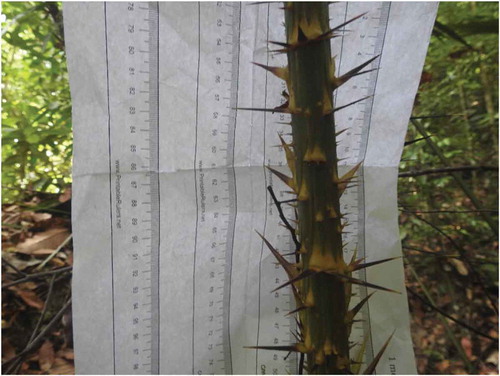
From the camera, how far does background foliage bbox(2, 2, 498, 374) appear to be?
0.62 m

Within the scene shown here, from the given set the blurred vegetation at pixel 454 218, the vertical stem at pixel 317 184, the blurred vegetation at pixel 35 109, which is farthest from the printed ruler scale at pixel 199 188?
the blurred vegetation at pixel 454 218

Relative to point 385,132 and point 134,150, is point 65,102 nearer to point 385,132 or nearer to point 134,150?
point 134,150

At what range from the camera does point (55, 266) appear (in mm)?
711

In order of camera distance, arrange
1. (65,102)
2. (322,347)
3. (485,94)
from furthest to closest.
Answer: (485,94) → (65,102) → (322,347)

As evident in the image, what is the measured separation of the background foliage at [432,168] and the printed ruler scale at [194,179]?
0.47ft

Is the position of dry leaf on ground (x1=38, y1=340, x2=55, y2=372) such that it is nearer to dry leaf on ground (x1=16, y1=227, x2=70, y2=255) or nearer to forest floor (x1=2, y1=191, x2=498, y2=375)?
forest floor (x1=2, y1=191, x2=498, y2=375)

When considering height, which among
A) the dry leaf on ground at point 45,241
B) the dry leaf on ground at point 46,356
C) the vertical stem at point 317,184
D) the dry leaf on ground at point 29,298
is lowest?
the dry leaf on ground at point 46,356

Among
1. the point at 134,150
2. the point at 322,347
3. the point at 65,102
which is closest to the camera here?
the point at 322,347

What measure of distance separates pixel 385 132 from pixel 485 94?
2.91 feet

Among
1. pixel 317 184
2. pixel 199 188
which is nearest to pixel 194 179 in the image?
pixel 199 188

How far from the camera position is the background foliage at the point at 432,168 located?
0.62 m

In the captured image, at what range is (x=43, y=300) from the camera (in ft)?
2.24

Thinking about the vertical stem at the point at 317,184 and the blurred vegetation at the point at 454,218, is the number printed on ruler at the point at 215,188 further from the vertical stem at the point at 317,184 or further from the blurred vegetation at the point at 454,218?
the blurred vegetation at the point at 454,218

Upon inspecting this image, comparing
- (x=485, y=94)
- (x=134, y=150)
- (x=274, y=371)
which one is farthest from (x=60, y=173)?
(x=485, y=94)
